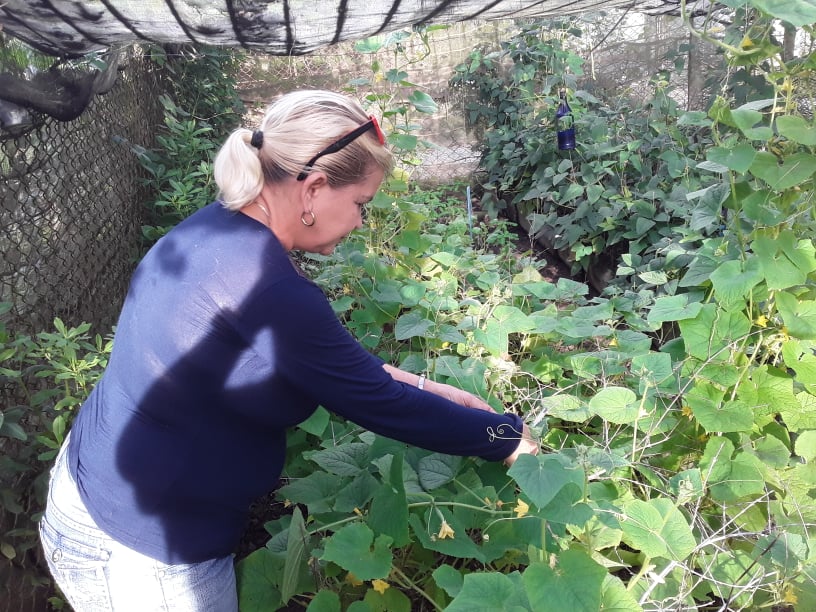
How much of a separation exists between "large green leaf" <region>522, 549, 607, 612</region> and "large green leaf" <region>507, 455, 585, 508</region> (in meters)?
0.13

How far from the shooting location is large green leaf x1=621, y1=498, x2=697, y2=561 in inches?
45.8

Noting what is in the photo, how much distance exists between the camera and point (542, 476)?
3.66 ft

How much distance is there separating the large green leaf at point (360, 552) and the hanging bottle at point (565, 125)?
4498 mm

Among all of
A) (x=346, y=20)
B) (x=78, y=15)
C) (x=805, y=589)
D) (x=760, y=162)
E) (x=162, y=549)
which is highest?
(x=78, y=15)

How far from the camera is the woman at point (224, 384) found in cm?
119

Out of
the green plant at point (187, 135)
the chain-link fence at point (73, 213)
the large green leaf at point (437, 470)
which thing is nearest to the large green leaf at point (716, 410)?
the large green leaf at point (437, 470)

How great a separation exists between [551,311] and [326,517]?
3.57 feet

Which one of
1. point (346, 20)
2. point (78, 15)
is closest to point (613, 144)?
point (346, 20)

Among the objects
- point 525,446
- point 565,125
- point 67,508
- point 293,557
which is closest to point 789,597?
point 525,446

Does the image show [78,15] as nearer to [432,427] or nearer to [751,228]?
[432,427]

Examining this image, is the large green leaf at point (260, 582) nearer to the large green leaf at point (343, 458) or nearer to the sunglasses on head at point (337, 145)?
the large green leaf at point (343, 458)

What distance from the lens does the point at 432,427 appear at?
4.24 ft

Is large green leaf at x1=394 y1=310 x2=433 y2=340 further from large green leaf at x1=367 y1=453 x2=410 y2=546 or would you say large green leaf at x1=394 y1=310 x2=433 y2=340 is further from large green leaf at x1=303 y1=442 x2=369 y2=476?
large green leaf at x1=367 y1=453 x2=410 y2=546

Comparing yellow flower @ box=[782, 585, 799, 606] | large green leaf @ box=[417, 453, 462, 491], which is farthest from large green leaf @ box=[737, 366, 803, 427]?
large green leaf @ box=[417, 453, 462, 491]
